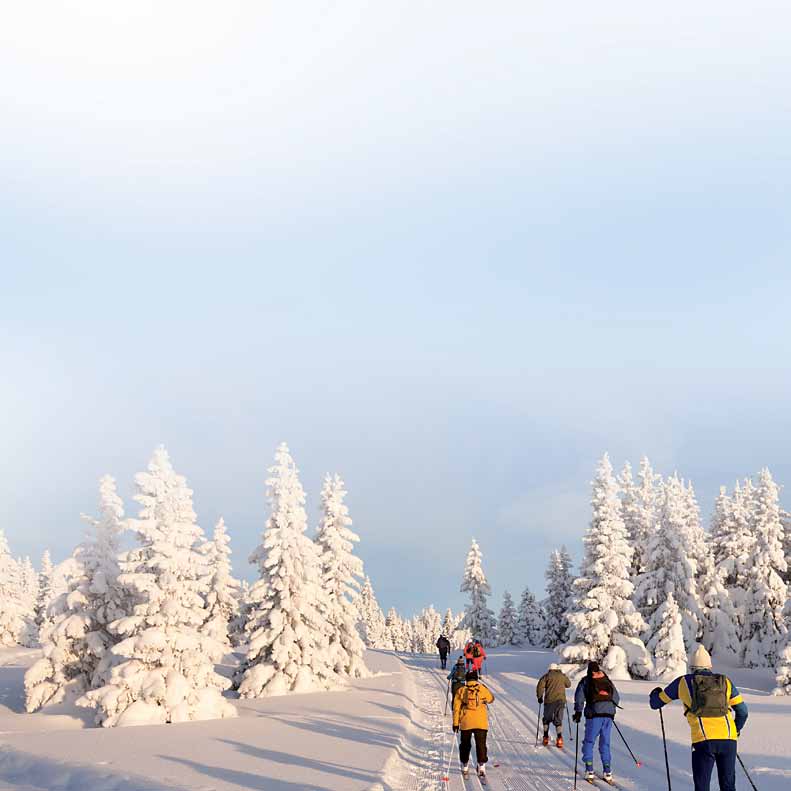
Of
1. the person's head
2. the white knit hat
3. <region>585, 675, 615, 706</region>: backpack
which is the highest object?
the white knit hat

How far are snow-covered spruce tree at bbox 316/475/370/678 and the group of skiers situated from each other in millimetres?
17483

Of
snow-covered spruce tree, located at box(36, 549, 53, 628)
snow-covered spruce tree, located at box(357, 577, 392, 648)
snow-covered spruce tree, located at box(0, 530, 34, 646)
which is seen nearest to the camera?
snow-covered spruce tree, located at box(0, 530, 34, 646)

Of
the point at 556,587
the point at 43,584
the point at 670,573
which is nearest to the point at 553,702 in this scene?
the point at 670,573

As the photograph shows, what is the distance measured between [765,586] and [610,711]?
43.1 meters

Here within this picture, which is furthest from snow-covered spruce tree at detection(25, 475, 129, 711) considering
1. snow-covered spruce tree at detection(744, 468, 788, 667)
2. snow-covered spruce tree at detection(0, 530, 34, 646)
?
snow-covered spruce tree at detection(744, 468, 788, 667)

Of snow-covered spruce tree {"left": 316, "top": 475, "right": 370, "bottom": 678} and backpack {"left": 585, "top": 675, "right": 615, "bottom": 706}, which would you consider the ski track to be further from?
snow-covered spruce tree {"left": 316, "top": 475, "right": 370, "bottom": 678}

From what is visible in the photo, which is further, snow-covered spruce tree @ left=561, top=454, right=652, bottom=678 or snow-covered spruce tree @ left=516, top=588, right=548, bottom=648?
snow-covered spruce tree @ left=516, top=588, right=548, bottom=648

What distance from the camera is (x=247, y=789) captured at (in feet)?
42.0

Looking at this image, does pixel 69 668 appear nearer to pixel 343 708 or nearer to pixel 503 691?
pixel 343 708

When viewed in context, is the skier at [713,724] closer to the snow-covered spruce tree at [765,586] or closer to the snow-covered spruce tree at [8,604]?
the snow-covered spruce tree at [765,586]

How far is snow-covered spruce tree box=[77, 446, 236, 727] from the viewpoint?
87.2 ft

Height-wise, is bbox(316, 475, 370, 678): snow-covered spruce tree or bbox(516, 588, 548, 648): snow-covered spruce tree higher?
bbox(316, 475, 370, 678): snow-covered spruce tree

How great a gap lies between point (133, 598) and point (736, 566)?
150 ft

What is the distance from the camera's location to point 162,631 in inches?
1076
